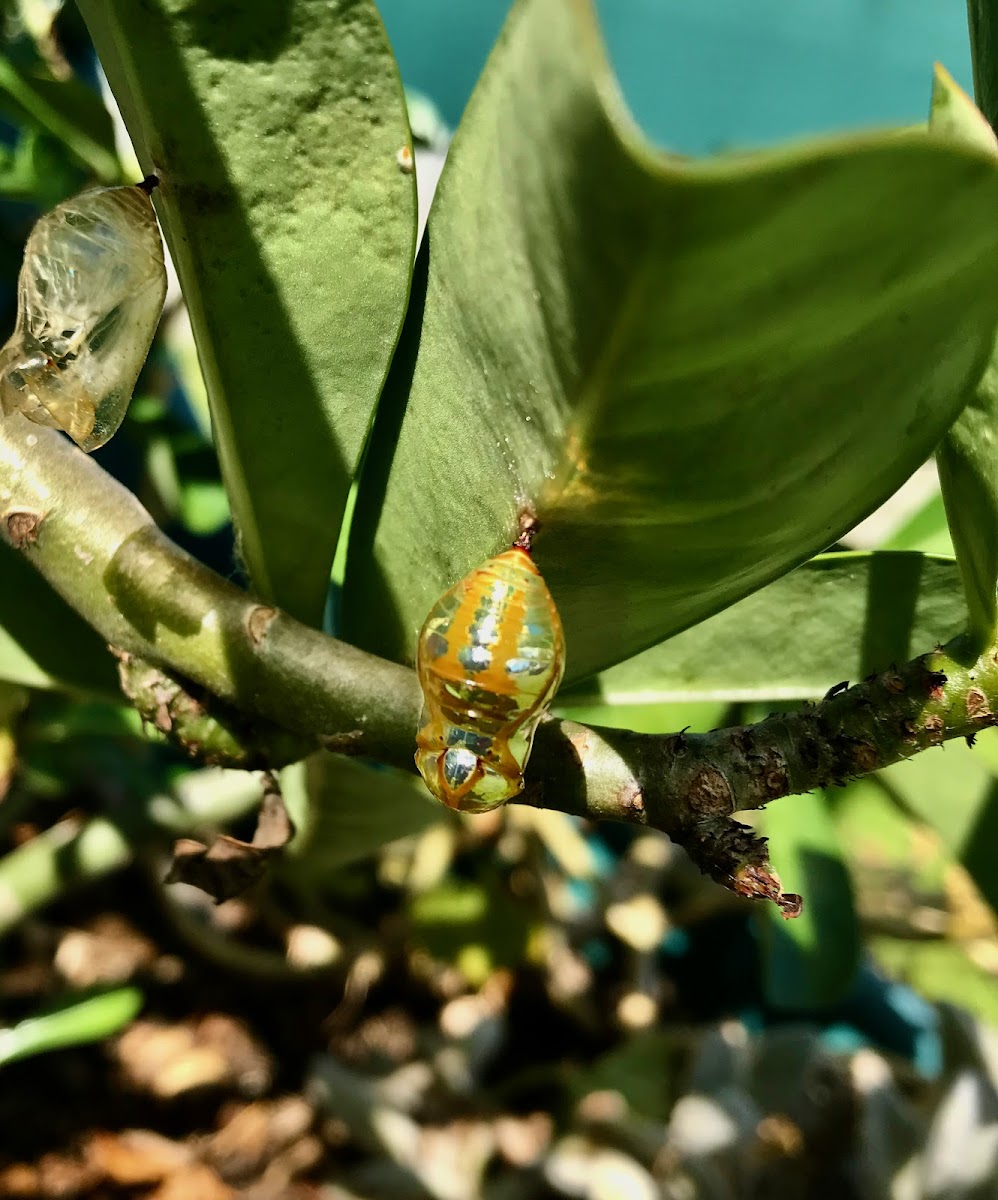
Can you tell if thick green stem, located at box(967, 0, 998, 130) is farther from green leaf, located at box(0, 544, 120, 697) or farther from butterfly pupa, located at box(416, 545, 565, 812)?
green leaf, located at box(0, 544, 120, 697)

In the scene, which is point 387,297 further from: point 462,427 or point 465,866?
point 465,866

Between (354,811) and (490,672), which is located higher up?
(490,672)

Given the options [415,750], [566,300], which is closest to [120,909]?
[415,750]

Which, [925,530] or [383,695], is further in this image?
[925,530]

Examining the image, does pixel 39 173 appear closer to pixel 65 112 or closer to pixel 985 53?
pixel 65 112

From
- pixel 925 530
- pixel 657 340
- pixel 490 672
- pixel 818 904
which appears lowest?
pixel 818 904

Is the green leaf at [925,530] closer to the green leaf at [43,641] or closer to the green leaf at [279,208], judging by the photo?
the green leaf at [279,208]

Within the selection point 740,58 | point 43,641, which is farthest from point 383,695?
point 740,58
